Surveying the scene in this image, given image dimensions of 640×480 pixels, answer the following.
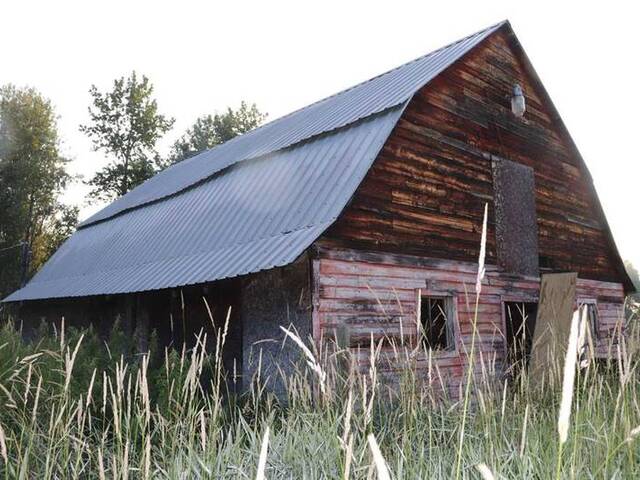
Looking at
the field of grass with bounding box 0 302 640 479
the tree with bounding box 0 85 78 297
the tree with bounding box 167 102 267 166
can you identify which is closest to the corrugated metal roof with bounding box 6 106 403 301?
the field of grass with bounding box 0 302 640 479

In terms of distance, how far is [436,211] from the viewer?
10.3 m

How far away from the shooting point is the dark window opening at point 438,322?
9.84m

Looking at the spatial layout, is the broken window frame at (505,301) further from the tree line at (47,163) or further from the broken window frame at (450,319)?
the tree line at (47,163)

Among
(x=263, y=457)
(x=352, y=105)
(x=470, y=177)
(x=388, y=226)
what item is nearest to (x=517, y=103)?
(x=470, y=177)

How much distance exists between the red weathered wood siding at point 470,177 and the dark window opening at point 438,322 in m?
0.82

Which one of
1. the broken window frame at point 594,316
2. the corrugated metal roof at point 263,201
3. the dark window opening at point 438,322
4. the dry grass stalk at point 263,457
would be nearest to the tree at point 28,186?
the corrugated metal roof at point 263,201

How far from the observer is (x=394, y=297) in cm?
910

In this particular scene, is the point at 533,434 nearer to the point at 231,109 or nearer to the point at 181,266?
the point at 181,266

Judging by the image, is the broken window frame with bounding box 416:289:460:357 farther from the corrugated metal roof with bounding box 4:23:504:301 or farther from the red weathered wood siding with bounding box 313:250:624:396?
the corrugated metal roof with bounding box 4:23:504:301

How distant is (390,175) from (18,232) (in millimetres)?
27421

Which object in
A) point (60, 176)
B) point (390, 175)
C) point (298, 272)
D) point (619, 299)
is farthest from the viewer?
point (60, 176)

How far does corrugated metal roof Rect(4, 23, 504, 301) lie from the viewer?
891 cm

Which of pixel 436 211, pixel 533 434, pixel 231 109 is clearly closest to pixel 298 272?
pixel 436 211

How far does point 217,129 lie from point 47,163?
11.5 m
